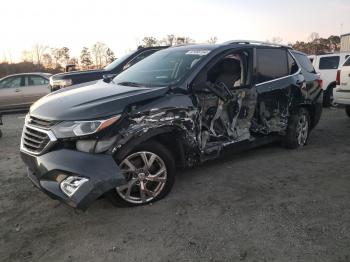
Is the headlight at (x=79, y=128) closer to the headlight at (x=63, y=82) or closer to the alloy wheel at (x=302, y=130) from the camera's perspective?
the alloy wheel at (x=302, y=130)

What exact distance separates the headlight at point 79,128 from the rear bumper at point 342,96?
269 inches

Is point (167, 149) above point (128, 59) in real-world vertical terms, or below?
below

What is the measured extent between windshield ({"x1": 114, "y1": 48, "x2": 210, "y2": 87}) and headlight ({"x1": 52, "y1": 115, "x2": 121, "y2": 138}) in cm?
110

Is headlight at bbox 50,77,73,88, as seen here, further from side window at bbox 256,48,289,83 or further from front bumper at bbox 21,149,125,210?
front bumper at bbox 21,149,125,210

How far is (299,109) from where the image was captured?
636 cm

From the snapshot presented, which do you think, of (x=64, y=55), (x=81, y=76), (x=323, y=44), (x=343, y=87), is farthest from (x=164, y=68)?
(x=64, y=55)

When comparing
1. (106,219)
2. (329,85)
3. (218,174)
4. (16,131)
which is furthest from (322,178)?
(329,85)

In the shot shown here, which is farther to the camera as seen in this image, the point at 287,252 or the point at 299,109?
the point at 299,109

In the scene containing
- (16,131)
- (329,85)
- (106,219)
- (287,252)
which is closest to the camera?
(287,252)

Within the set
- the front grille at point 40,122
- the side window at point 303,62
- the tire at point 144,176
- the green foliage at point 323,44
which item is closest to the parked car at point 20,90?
the side window at point 303,62

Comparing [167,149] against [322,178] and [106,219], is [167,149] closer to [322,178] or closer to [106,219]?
[106,219]

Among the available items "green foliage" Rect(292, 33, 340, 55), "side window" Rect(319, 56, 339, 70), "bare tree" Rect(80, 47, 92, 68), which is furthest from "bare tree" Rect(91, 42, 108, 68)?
"side window" Rect(319, 56, 339, 70)

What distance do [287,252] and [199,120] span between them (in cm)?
187

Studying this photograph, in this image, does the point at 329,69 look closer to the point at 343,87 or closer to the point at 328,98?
the point at 328,98
